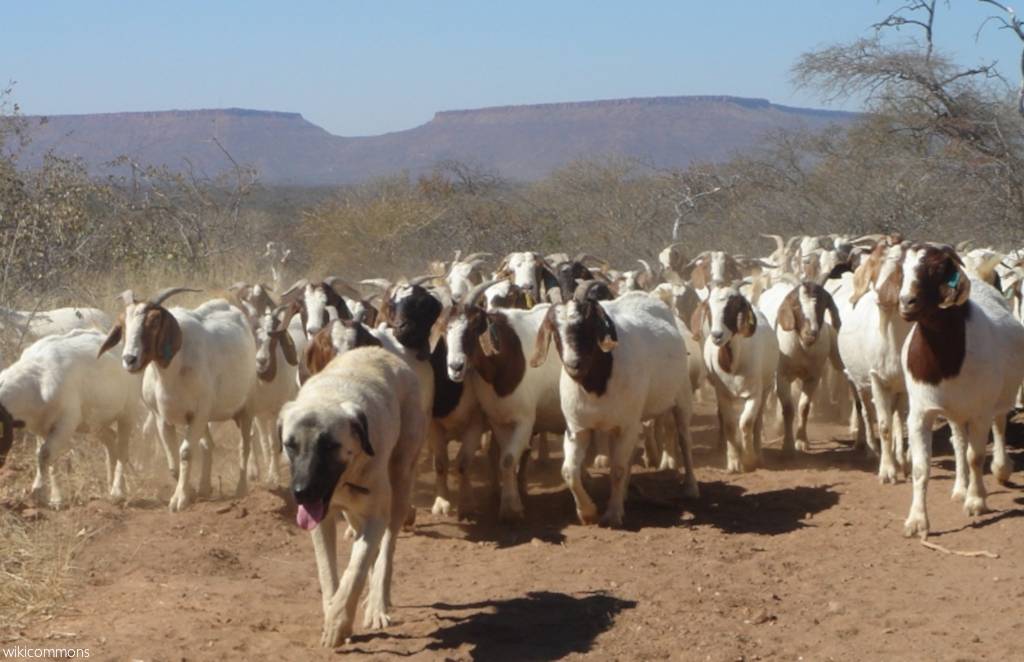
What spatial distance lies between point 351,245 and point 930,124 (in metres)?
12.9

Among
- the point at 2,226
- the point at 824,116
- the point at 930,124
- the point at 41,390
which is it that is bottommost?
the point at 41,390

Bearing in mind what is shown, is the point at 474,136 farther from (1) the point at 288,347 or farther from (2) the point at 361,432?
(2) the point at 361,432

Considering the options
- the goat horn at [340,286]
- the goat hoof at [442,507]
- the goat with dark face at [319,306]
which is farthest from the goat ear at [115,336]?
the goat hoof at [442,507]

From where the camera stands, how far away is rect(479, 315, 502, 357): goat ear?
36.2 ft

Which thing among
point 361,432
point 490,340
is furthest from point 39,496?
point 361,432

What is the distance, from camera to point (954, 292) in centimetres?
980

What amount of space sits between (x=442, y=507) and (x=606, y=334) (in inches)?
74.4

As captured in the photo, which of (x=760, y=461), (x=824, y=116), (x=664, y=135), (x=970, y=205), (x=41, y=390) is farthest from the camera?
(x=824, y=116)

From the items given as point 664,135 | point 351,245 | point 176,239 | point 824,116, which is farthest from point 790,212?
point 824,116

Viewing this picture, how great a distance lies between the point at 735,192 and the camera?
34.4m

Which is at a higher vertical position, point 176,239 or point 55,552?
point 176,239

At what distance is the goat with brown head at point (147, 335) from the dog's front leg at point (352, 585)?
160 inches

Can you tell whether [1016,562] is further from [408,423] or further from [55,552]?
[55,552]

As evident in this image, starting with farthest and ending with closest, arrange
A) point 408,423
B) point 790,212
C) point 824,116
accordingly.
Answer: point 824,116 → point 790,212 → point 408,423
